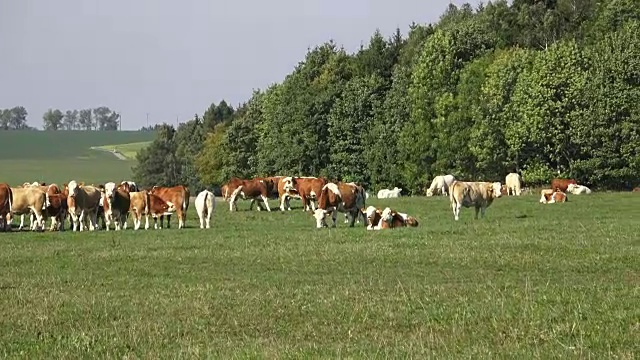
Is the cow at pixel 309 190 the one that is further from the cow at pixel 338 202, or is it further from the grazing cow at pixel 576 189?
the grazing cow at pixel 576 189

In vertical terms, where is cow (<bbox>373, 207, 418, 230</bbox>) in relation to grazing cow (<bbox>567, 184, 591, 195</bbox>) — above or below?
below

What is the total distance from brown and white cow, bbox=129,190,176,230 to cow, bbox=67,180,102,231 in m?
1.32

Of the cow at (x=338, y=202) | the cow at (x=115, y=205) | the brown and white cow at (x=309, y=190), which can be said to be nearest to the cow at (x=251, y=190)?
the brown and white cow at (x=309, y=190)

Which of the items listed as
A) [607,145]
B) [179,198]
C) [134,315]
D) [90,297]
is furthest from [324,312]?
[607,145]

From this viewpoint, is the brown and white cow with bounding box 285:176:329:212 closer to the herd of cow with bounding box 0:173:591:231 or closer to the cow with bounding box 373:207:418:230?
the herd of cow with bounding box 0:173:591:231

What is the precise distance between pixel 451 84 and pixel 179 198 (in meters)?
44.6

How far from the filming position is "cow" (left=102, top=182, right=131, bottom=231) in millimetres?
36469

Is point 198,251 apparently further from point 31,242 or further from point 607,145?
point 607,145

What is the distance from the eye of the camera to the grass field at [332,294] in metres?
11.0

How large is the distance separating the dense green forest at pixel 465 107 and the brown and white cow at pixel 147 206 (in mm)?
37367

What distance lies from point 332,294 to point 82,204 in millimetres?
22812

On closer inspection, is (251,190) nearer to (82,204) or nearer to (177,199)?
(177,199)

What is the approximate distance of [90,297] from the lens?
1573cm

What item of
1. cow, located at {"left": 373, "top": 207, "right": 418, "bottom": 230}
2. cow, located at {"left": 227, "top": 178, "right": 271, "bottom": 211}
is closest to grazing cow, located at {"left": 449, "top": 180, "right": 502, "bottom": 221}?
cow, located at {"left": 373, "top": 207, "right": 418, "bottom": 230}
